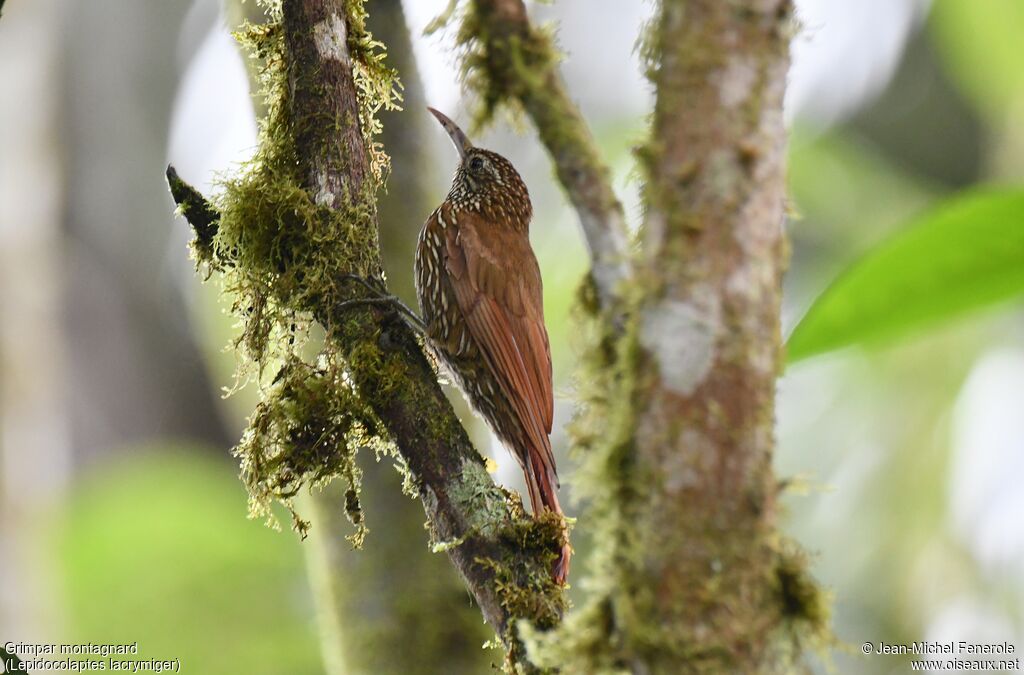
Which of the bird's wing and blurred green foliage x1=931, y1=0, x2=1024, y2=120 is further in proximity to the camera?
blurred green foliage x1=931, y1=0, x2=1024, y2=120

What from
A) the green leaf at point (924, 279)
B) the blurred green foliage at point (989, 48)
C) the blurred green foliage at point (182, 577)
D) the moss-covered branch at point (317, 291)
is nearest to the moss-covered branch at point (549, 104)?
the green leaf at point (924, 279)

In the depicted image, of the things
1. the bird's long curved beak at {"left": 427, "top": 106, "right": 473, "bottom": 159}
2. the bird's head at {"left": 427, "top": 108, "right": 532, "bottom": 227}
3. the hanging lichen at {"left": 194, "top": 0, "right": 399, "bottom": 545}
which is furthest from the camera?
the bird's head at {"left": 427, "top": 108, "right": 532, "bottom": 227}

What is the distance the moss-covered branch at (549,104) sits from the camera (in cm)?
142

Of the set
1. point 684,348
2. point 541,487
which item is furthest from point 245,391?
point 684,348

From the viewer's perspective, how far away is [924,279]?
4.74 ft

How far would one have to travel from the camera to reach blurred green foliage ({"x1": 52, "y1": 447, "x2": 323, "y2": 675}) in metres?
6.38

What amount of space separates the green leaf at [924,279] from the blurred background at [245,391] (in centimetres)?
194

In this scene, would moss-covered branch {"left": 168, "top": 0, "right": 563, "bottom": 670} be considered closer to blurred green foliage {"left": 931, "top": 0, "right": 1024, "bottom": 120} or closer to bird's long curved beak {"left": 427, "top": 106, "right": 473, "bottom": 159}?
bird's long curved beak {"left": 427, "top": 106, "right": 473, "bottom": 159}

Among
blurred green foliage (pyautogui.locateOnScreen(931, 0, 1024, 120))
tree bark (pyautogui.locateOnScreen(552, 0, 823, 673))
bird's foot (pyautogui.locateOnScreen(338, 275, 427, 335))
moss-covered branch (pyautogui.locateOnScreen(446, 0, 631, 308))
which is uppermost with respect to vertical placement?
blurred green foliage (pyautogui.locateOnScreen(931, 0, 1024, 120))

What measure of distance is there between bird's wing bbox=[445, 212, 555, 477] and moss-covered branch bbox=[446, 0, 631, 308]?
153 cm

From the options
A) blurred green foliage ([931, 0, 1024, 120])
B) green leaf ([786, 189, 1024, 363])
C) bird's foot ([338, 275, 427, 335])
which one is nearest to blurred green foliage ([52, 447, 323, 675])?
bird's foot ([338, 275, 427, 335])

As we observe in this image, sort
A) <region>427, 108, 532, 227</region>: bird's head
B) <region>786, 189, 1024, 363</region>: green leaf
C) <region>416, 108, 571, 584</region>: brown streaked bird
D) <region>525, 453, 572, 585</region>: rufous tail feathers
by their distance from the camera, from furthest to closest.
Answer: <region>427, 108, 532, 227</region>: bird's head
<region>416, 108, 571, 584</region>: brown streaked bird
<region>525, 453, 572, 585</region>: rufous tail feathers
<region>786, 189, 1024, 363</region>: green leaf

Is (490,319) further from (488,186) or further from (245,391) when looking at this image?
(245,391)

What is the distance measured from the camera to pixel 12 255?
5168 mm
